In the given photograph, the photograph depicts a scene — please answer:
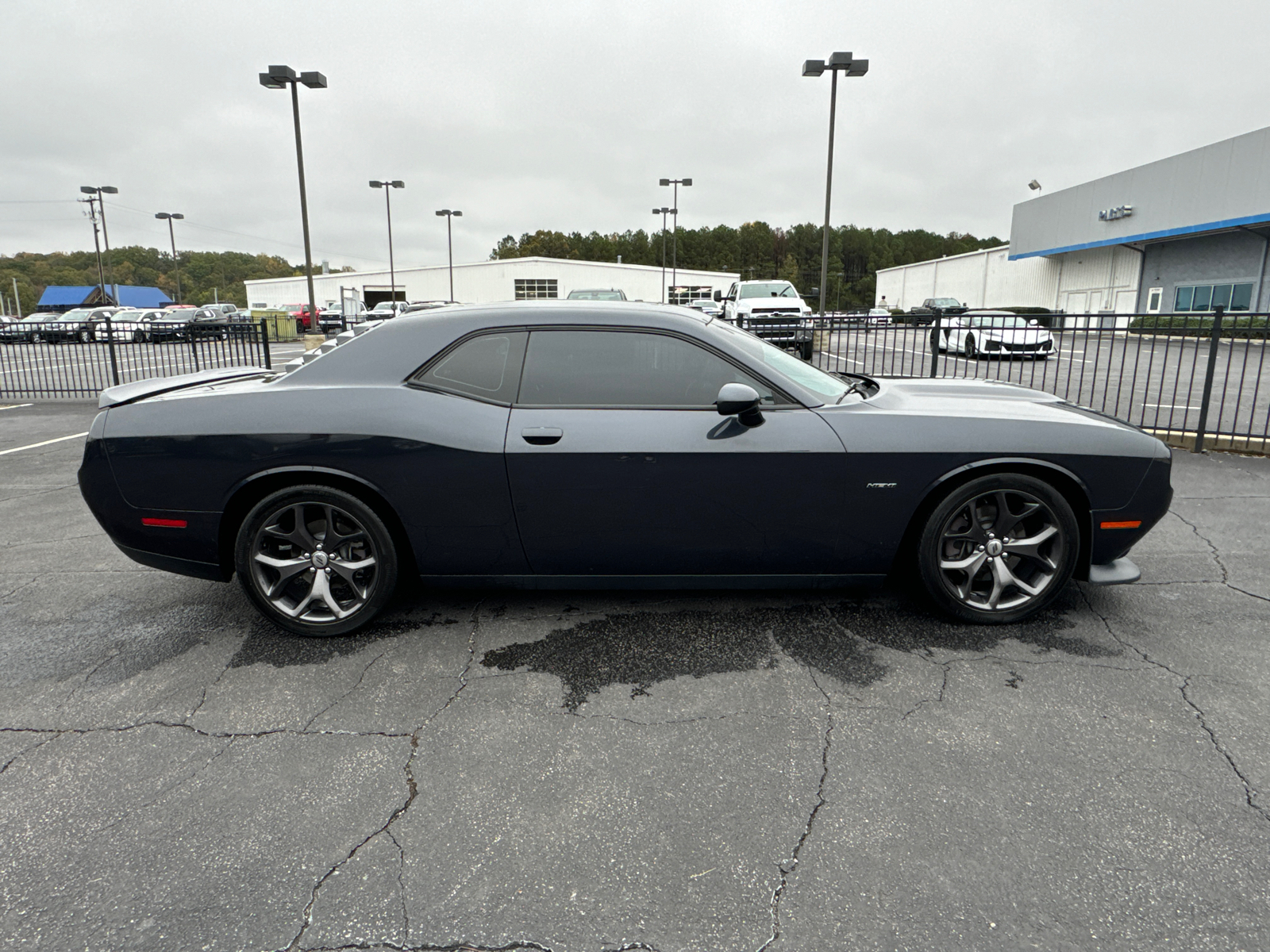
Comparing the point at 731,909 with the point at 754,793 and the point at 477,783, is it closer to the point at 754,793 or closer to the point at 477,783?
the point at 754,793

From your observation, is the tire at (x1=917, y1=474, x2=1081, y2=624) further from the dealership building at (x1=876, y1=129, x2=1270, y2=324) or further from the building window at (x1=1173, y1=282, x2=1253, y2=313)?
the building window at (x1=1173, y1=282, x2=1253, y2=313)

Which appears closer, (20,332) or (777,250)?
(20,332)

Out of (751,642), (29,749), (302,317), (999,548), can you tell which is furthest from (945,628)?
(302,317)

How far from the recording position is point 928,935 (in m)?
1.82

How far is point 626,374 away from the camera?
3396 millimetres

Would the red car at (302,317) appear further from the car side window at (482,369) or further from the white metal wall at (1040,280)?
the car side window at (482,369)

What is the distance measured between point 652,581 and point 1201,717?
2167 millimetres

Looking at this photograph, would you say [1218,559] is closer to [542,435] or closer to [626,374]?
[626,374]

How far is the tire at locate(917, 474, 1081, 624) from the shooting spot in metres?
3.36

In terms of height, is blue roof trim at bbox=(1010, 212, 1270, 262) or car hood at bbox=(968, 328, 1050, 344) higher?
blue roof trim at bbox=(1010, 212, 1270, 262)

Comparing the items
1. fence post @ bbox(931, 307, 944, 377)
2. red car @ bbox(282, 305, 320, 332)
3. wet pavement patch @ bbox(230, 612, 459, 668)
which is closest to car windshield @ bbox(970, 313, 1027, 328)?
fence post @ bbox(931, 307, 944, 377)

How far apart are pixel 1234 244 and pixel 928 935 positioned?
37.5 m

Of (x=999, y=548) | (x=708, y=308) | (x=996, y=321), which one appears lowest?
(x=999, y=548)

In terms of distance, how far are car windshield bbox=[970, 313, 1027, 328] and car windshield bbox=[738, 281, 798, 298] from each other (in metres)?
12.7
